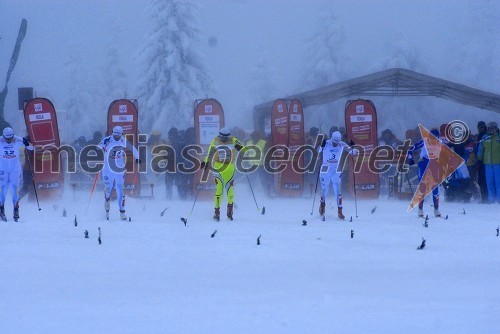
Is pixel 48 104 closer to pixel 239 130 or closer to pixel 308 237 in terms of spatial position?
pixel 239 130

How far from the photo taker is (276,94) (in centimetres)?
6544

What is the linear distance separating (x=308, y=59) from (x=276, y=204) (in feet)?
118

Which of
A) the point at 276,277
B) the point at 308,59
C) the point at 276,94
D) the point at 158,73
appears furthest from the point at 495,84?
the point at 276,277

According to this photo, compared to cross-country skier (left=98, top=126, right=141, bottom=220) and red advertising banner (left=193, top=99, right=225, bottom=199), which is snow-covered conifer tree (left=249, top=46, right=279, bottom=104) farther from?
cross-country skier (left=98, top=126, right=141, bottom=220)

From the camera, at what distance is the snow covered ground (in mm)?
6363

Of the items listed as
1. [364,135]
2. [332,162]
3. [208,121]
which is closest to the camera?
[332,162]

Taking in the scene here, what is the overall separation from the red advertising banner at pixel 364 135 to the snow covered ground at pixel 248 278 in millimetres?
6555

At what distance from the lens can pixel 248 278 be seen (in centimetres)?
830

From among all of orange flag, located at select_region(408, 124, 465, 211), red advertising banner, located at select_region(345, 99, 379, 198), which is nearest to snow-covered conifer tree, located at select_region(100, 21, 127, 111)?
red advertising banner, located at select_region(345, 99, 379, 198)

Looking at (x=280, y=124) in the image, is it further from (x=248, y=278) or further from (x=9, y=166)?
(x=248, y=278)

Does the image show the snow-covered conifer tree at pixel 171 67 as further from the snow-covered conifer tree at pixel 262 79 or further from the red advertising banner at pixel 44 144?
the snow-covered conifer tree at pixel 262 79

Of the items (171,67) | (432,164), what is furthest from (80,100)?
(432,164)

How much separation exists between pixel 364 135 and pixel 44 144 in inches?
375

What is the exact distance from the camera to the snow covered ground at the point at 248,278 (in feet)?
20.9
